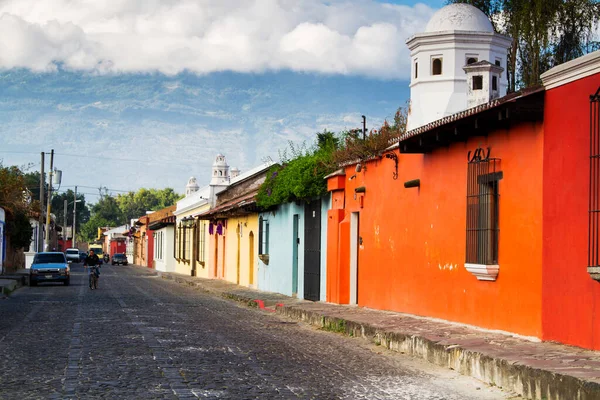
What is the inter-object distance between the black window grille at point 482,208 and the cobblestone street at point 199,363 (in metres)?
2.19

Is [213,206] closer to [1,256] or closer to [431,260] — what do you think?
[1,256]

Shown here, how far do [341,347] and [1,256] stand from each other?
33047 mm

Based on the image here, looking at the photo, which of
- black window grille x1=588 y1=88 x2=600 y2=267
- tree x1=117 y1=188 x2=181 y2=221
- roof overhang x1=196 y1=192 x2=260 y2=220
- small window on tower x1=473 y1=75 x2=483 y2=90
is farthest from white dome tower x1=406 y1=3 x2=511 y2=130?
tree x1=117 y1=188 x2=181 y2=221

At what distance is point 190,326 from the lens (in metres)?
16.3

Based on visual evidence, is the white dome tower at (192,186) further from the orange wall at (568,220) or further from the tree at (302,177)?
the orange wall at (568,220)

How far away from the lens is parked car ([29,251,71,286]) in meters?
34.9

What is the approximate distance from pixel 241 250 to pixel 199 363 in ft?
85.2

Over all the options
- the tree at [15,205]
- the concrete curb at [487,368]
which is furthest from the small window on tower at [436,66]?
the tree at [15,205]

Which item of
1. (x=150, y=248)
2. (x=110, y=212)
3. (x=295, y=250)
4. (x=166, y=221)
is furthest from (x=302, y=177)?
(x=110, y=212)

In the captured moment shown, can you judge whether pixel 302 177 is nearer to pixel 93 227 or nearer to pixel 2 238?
pixel 2 238

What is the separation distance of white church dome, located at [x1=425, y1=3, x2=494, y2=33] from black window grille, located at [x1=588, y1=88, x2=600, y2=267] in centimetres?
1026

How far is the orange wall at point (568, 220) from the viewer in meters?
10.5

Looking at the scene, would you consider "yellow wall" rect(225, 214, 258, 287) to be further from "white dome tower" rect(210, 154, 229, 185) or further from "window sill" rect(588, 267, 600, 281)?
"window sill" rect(588, 267, 600, 281)

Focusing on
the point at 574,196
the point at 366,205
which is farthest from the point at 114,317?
the point at 574,196
